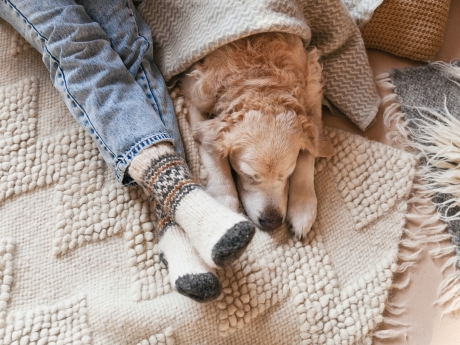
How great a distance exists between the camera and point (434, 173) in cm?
162

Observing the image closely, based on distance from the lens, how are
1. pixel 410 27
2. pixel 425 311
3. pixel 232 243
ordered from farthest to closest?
pixel 410 27 → pixel 425 311 → pixel 232 243

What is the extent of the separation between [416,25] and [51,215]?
58.2 inches

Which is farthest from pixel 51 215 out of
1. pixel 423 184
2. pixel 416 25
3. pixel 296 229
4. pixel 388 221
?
pixel 416 25

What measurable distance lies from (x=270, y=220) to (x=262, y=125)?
298 millimetres

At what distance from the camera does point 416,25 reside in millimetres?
1763

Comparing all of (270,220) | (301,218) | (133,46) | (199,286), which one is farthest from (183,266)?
(133,46)

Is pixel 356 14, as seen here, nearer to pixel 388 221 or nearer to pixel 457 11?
pixel 457 11

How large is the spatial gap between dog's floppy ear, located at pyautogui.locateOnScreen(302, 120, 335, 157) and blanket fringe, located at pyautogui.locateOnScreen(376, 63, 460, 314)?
319 millimetres

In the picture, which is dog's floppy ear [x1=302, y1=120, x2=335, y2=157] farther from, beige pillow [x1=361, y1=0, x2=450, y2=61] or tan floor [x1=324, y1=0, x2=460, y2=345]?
beige pillow [x1=361, y1=0, x2=450, y2=61]

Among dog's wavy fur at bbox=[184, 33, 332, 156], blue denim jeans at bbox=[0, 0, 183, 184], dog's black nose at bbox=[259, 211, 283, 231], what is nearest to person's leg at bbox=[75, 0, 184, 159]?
blue denim jeans at bbox=[0, 0, 183, 184]

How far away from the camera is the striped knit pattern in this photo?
1305 mm

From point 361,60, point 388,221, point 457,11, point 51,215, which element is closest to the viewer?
point 51,215

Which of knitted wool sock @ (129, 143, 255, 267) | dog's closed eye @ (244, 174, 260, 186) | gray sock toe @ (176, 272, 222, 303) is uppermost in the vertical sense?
knitted wool sock @ (129, 143, 255, 267)

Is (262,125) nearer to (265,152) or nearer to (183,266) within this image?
(265,152)
